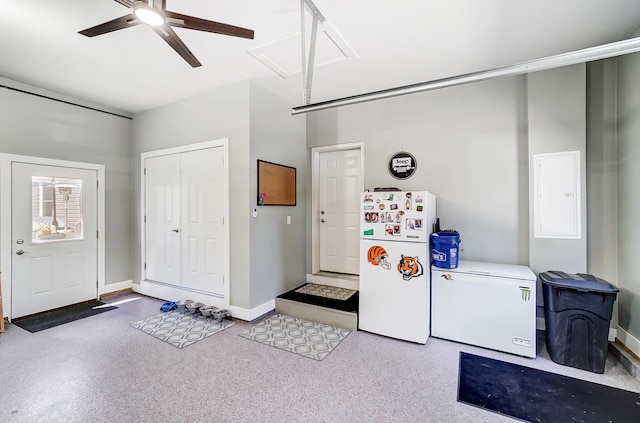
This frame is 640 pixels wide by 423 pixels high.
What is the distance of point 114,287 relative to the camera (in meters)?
4.39

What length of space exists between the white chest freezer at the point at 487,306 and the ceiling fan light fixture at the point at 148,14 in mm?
3146

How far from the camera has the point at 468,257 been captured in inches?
133

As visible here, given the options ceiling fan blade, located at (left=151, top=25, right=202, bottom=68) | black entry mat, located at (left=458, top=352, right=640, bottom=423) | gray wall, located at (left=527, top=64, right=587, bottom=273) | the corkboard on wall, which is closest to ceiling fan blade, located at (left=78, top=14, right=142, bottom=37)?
ceiling fan blade, located at (left=151, top=25, right=202, bottom=68)

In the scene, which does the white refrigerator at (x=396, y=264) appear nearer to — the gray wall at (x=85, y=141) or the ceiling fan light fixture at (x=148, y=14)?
the ceiling fan light fixture at (x=148, y=14)

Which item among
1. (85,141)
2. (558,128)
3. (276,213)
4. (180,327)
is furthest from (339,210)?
(85,141)

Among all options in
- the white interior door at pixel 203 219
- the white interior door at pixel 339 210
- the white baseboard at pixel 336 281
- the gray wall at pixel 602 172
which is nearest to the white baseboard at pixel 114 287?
the white interior door at pixel 203 219

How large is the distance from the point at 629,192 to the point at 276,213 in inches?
146

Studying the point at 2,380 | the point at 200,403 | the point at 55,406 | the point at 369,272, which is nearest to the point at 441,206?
the point at 369,272

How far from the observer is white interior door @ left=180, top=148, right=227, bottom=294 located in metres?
3.65

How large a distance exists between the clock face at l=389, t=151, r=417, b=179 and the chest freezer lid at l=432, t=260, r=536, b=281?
1341 millimetres

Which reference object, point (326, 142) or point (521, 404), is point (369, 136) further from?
point (521, 404)

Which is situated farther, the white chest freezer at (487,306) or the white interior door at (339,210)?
the white interior door at (339,210)

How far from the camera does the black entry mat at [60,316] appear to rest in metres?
3.29

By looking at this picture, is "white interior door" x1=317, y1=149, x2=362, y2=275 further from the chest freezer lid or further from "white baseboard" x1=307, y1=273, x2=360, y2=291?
the chest freezer lid
